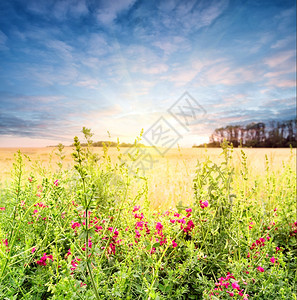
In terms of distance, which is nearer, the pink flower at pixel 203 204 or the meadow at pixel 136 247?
the meadow at pixel 136 247

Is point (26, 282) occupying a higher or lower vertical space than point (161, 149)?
lower

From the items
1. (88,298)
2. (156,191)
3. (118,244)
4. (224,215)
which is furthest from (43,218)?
(156,191)

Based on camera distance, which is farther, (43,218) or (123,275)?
(43,218)

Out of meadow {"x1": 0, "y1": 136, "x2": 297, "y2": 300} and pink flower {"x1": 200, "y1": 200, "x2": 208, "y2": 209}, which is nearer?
meadow {"x1": 0, "y1": 136, "x2": 297, "y2": 300}

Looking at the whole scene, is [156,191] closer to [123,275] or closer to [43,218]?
[43,218]

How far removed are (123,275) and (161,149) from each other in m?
2.59

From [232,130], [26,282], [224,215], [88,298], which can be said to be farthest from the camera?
[232,130]

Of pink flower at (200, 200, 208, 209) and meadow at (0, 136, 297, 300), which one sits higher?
pink flower at (200, 200, 208, 209)

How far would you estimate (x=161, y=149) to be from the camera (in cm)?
392

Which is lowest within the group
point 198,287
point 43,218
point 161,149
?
point 198,287

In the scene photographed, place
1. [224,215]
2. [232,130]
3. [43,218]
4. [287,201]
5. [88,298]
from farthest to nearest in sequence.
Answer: [232,130] < [287,201] < [224,215] < [43,218] < [88,298]

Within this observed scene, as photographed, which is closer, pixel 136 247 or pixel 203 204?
pixel 136 247

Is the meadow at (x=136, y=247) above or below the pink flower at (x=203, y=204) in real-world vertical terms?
below

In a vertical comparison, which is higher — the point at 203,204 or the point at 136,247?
the point at 203,204
